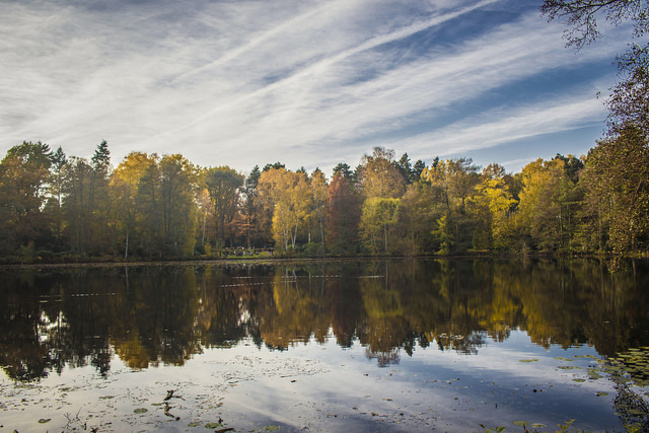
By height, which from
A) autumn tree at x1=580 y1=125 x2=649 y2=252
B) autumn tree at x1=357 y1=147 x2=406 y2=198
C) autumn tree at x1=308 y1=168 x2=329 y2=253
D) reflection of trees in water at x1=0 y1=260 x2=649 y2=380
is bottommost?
reflection of trees in water at x1=0 y1=260 x2=649 y2=380

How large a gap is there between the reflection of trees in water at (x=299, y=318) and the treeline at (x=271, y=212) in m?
30.2

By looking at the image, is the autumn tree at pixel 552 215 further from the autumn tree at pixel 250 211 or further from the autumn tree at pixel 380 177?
the autumn tree at pixel 250 211

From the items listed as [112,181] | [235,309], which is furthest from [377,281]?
[112,181]

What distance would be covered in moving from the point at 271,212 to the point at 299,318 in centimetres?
6445

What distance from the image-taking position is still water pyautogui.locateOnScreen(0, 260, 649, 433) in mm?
7539

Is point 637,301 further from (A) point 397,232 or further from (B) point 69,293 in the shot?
(A) point 397,232

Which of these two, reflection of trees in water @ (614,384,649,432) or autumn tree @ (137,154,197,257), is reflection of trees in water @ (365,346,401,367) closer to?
reflection of trees in water @ (614,384,649,432)

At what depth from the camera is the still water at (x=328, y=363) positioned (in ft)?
24.7

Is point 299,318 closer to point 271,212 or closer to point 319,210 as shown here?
point 319,210

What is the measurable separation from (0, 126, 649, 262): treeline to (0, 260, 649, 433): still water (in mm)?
38149

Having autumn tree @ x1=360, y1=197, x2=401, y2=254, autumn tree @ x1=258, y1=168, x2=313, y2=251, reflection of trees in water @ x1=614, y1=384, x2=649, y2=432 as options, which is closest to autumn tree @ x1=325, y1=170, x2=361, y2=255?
autumn tree @ x1=360, y1=197, x2=401, y2=254

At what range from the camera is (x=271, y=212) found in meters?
81.5

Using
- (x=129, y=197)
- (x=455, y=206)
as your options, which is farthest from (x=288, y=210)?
(x=455, y=206)

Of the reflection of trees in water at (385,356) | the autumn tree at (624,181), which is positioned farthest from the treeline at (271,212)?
the reflection of trees in water at (385,356)
